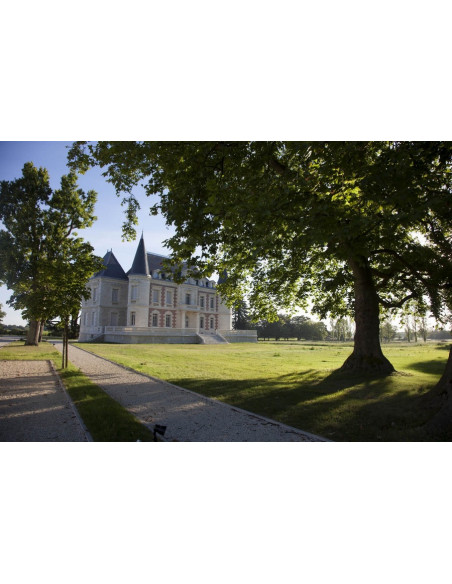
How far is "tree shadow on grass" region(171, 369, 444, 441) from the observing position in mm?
4344

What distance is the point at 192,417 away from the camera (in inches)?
196

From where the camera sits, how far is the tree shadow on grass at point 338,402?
14.3 feet

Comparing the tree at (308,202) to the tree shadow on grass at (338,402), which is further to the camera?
the tree at (308,202)

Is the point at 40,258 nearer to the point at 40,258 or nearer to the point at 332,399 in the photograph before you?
the point at 40,258

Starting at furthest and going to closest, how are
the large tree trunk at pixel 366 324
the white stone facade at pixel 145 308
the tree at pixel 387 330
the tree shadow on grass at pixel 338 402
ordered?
the white stone facade at pixel 145 308 → the tree at pixel 387 330 → the large tree trunk at pixel 366 324 → the tree shadow on grass at pixel 338 402

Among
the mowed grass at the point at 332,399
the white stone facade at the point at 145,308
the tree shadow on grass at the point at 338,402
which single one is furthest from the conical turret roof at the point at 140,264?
the tree shadow on grass at the point at 338,402

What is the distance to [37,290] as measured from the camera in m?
9.84

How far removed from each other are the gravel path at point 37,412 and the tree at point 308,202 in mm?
3496

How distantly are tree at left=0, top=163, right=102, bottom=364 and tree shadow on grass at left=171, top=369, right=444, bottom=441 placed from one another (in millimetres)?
4710

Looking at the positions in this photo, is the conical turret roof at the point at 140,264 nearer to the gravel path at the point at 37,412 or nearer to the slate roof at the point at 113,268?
the slate roof at the point at 113,268

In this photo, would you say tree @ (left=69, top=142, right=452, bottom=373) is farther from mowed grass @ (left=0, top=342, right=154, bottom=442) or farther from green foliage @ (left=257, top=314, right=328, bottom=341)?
green foliage @ (left=257, top=314, right=328, bottom=341)

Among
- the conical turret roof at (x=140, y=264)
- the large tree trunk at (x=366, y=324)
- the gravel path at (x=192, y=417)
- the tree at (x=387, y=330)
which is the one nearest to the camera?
the gravel path at (x=192, y=417)

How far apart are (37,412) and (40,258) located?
250 inches

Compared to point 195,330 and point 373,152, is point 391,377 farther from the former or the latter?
point 195,330
